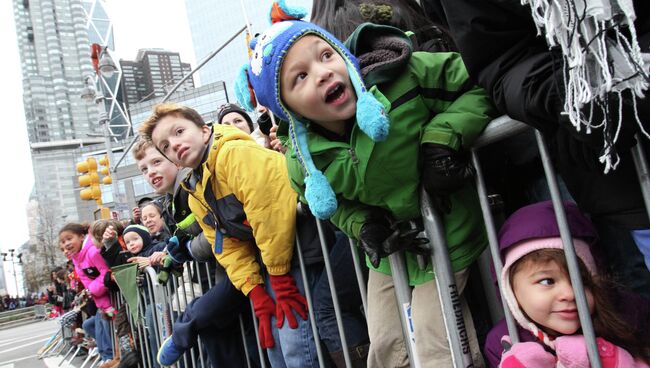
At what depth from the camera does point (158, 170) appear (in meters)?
4.23

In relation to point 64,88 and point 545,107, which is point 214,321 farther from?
point 64,88

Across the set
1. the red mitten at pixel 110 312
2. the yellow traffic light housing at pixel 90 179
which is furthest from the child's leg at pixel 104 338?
the yellow traffic light housing at pixel 90 179

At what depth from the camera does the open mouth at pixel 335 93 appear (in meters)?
1.88

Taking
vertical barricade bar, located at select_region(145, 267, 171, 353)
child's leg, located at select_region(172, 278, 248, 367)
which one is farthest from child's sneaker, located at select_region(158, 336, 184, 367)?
vertical barricade bar, located at select_region(145, 267, 171, 353)

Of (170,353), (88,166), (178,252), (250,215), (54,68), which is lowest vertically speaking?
(170,353)

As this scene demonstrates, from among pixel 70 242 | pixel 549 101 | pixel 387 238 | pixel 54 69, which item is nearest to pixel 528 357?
pixel 387 238

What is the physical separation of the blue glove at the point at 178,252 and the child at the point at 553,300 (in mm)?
2637

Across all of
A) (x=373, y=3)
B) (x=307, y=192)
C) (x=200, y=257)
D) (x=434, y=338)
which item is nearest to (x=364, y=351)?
(x=434, y=338)

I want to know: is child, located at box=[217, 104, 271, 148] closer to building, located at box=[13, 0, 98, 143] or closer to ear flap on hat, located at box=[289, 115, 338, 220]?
ear flap on hat, located at box=[289, 115, 338, 220]

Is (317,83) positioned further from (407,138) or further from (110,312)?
(110,312)

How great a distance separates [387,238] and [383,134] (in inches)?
15.4

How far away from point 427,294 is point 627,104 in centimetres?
106

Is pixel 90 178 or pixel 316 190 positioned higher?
pixel 90 178

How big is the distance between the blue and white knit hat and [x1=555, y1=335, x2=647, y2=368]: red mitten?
2.63 feet
